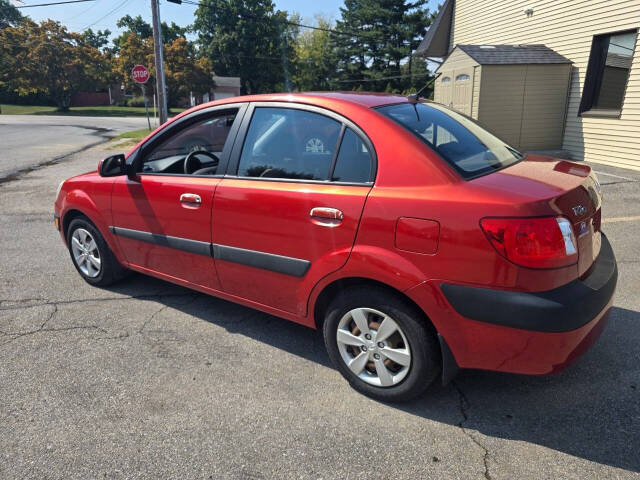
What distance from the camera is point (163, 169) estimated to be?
392cm

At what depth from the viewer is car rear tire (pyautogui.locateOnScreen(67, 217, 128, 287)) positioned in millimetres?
4230

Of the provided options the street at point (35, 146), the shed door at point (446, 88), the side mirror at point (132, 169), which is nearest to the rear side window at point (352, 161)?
the side mirror at point (132, 169)

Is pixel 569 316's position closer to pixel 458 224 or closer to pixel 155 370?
pixel 458 224

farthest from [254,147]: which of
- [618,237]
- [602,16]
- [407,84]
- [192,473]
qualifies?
[407,84]

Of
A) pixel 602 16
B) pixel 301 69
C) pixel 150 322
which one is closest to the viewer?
pixel 150 322

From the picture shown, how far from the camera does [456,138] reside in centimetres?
288

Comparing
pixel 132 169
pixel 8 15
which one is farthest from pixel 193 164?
pixel 8 15

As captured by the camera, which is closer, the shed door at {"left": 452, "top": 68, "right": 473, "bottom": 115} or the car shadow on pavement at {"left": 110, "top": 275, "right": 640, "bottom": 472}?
the car shadow on pavement at {"left": 110, "top": 275, "right": 640, "bottom": 472}

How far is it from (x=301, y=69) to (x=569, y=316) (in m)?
67.0

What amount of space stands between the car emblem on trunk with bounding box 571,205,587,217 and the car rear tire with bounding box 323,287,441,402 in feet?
2.95

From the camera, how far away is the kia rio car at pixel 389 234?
A: 2.19 m

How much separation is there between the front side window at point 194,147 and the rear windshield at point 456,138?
3.99ft

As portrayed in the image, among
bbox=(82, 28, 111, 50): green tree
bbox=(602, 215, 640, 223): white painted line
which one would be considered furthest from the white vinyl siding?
bbox=(82, 28, 111, 50): green tree

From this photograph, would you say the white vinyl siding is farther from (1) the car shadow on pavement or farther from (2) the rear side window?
(2) the rear side window
